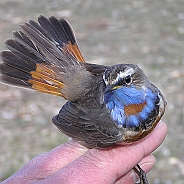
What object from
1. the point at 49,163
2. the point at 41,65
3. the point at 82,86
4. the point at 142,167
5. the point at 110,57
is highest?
the point at 41,65

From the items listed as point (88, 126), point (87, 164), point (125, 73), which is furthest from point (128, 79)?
point (87, 164)

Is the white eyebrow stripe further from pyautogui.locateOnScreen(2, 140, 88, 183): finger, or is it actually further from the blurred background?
the blurred background

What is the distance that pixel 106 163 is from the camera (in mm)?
3135

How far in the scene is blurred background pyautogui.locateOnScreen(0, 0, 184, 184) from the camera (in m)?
5.80

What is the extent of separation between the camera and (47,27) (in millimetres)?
4242

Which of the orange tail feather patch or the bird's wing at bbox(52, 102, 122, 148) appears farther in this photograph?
the orange tail feather patch

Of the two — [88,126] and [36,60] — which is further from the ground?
[36,60]

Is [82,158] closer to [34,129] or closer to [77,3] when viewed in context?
[34,129]

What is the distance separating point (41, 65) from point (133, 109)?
1044 mm

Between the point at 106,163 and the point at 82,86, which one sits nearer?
the point at 106,163

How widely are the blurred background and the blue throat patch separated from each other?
2052mm

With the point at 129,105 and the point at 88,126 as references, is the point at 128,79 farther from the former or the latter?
the point at 88,126

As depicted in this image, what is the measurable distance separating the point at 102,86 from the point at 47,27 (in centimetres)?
88

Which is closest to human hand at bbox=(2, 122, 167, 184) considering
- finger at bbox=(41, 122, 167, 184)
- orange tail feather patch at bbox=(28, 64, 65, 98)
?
finger at bbox=(41, 122, 167, 184)
